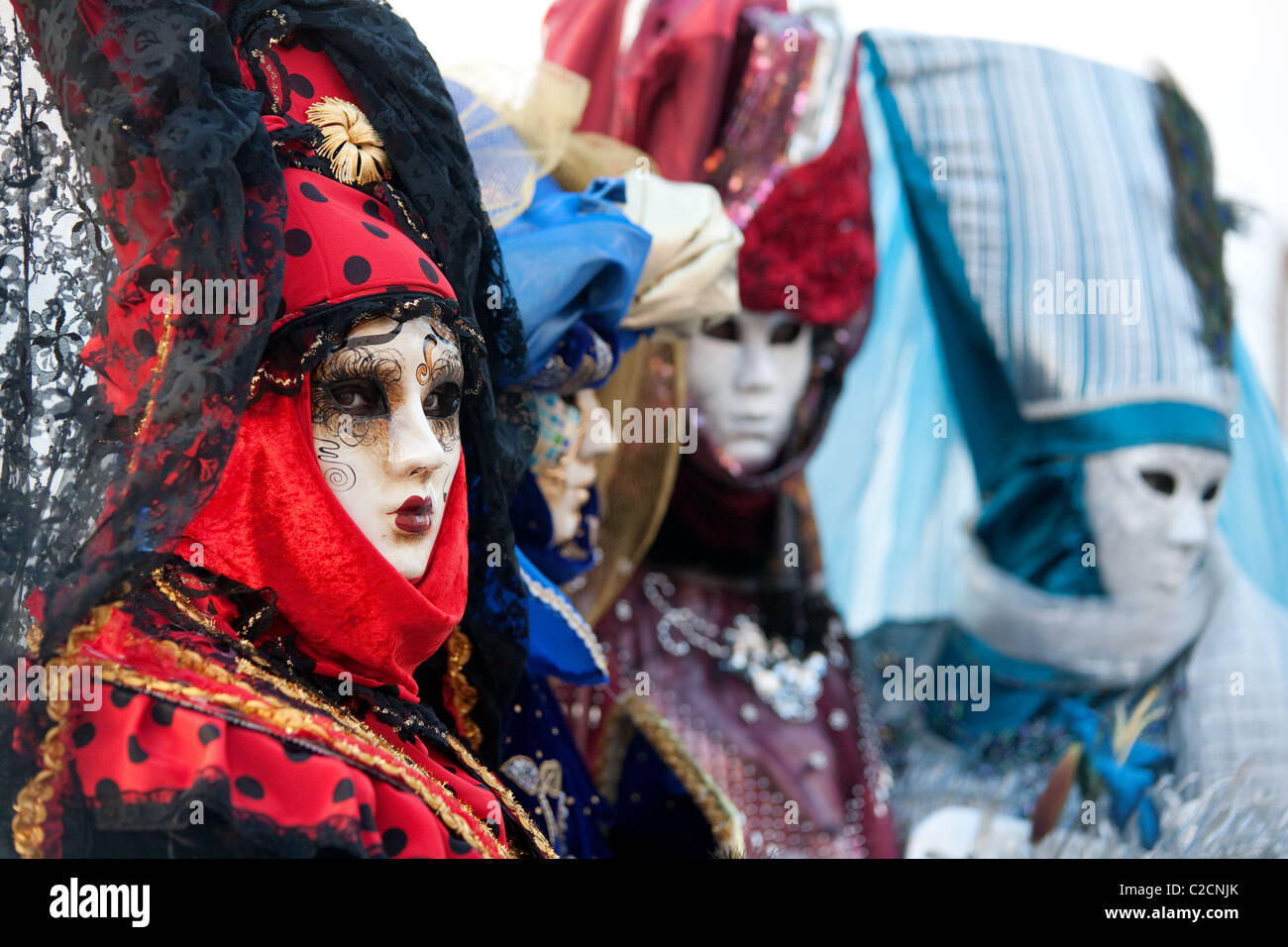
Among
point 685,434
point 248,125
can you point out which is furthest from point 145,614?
point 685,434

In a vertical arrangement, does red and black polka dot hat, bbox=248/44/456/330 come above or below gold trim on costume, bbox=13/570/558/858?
above

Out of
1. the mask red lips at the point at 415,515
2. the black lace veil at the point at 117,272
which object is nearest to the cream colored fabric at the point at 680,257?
the mask red lips at the point at 415,515

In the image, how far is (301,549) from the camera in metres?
1.36

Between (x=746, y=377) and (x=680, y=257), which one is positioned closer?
(x=680, y=257)

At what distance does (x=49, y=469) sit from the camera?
126 cm

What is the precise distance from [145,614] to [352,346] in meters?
0.32

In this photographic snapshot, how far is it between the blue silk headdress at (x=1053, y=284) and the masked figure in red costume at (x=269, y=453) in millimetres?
1528

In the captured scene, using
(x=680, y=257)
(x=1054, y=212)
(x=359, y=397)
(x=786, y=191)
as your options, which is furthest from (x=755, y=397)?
(x=359, y=397)

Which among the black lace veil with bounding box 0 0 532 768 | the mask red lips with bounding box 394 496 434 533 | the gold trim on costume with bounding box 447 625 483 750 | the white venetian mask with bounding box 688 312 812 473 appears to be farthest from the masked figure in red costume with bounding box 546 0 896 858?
the black lace veil with bounding box 0 0 532 768

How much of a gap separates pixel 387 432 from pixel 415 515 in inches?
3.6

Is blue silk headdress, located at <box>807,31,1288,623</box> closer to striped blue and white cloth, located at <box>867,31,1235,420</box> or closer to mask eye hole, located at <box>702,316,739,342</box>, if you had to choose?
striped blue and white cloth, located at <box>867,31,1235,420</box>

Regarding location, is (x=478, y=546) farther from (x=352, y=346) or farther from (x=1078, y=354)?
(x=1078, y=354)

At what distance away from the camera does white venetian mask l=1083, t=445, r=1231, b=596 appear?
9.07ft

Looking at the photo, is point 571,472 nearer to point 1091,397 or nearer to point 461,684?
point 461,684
